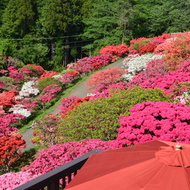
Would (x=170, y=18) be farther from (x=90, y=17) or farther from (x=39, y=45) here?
(x=39, y=45)

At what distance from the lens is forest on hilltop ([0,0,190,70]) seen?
97.0ft

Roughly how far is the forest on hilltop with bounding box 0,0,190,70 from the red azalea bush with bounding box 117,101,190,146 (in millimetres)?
22753

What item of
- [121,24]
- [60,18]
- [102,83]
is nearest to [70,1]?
[60,18]

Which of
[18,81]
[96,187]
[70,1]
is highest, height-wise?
[70,1]

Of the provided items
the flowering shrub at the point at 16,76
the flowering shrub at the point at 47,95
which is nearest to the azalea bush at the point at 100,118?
the flowering shrub at the point at 47,95

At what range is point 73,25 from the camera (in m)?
35.1

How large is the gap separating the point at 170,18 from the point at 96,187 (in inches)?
1190

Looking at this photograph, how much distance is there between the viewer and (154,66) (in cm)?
1389

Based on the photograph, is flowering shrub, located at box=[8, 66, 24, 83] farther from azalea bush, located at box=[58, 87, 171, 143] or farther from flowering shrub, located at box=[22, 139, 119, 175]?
flowering shrub, located at box=[22, 139, 119, 175]

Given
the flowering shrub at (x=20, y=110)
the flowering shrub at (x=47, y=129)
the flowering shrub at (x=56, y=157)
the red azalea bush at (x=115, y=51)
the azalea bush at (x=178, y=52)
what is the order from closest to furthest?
1. the flowering shrub at (x=56, y=157)
2. the flowering shrub at (x=47, y=129)
3. the azalea bush at (x=178, y=52)
4. the flowering shrub at (x=20, y=110)
5. the red azalea bush at (x=115, y=51)

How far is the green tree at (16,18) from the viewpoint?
1312 inches

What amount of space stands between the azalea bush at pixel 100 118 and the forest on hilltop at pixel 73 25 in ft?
69.0

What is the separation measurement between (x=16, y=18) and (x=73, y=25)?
777cm

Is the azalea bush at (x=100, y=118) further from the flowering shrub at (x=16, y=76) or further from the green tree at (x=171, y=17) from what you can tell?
the green tree at (x=171, y=17)
